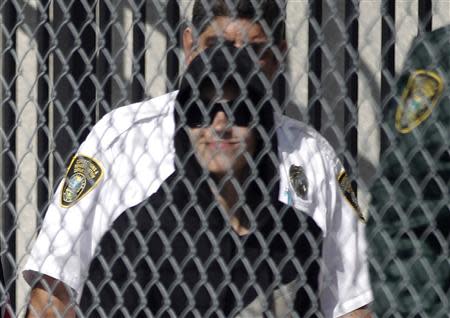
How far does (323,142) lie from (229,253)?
1.07 feet

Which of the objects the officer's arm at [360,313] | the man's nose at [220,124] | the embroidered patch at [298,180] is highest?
the man's nose at [220,124]


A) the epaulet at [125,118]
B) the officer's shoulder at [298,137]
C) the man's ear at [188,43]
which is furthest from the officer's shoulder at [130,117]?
the officer's shoulder at [298,137]

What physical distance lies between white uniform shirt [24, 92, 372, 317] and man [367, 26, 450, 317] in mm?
225

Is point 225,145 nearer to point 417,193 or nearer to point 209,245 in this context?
point 209,245

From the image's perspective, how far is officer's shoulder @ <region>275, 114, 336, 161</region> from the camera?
268cm

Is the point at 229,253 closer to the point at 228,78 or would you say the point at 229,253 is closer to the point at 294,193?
the point at 294,193

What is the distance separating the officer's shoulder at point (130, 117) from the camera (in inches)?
110

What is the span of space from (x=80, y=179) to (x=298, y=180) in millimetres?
520

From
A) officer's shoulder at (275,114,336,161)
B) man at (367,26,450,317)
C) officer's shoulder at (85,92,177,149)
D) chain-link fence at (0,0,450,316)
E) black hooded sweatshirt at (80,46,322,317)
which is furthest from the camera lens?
chain-link fence at (0,0,450,316)

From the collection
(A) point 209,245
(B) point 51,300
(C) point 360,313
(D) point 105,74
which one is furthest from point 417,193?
(D) point 105,74

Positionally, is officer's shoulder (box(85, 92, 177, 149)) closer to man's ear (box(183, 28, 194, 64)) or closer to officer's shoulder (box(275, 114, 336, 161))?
man's ear (box(183, 28, 194, 64))

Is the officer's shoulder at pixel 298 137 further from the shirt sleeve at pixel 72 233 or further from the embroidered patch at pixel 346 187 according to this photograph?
the shirt sleeve at pixel 72 233

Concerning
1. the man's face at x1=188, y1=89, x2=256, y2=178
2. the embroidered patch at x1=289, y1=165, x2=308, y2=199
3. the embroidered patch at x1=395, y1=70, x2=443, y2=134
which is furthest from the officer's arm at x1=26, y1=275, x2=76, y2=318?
the embroidered patch at x1=395, y1=70, x2=443, y2=134

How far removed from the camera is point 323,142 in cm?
269
